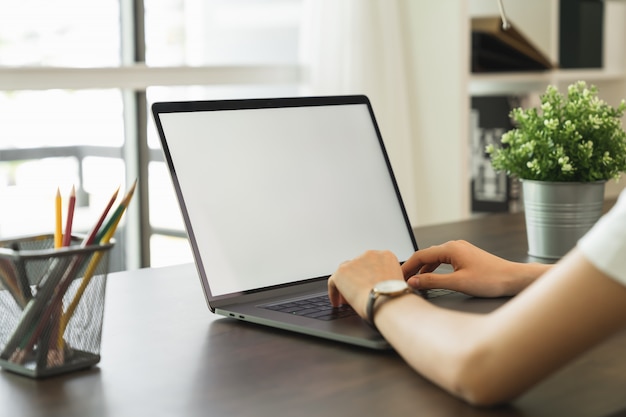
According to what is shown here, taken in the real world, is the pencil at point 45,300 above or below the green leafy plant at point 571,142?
below

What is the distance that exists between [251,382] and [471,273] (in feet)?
1.44

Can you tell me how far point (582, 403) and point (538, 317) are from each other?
4.4 inches

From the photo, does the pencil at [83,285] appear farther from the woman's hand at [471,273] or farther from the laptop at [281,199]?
the woman's hand at [471,273]

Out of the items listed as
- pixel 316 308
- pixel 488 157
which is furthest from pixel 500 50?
pixel 316 308

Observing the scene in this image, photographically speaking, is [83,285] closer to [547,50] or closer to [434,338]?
[434,338]

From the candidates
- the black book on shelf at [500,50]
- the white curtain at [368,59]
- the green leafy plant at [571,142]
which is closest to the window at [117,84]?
the white curtain at [368,59]

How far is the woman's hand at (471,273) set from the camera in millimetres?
1227

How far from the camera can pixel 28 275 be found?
0.88 metres

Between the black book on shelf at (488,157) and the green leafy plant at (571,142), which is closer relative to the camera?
the green leafy plant at (571,142)

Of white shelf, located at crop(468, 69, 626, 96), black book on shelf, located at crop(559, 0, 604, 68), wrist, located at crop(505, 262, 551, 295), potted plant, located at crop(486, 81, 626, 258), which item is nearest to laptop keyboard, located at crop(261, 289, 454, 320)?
wrist, located at crop(505, 262, 551, 295)

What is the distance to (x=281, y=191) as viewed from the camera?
1306mm

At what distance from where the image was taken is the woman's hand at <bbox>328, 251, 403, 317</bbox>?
1.05 m

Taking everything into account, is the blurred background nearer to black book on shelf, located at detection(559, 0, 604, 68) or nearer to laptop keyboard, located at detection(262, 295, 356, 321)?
black book on shelf, located at detection(559, 0, 604, 68)

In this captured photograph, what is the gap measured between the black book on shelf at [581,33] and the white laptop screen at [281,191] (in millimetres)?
2351
